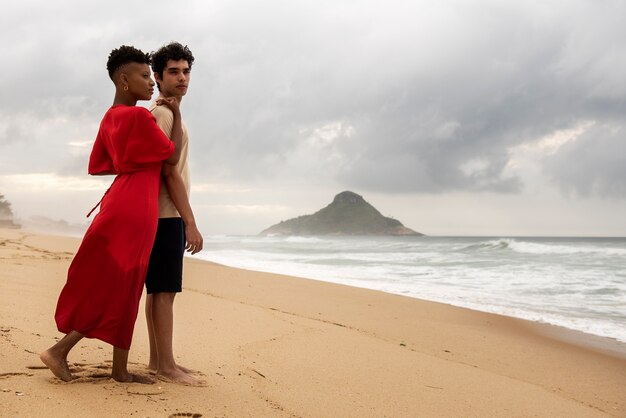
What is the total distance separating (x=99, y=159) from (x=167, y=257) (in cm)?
64

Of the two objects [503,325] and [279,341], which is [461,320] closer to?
[503,325]

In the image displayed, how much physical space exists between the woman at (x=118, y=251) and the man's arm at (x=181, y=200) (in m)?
0.10

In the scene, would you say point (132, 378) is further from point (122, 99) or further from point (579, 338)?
point (579, 338)

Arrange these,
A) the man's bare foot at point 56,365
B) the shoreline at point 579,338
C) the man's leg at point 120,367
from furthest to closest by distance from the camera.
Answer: the shoreline at point 579,338 → the man's leg at point 120,367 → the man's bare foot at point 56,365

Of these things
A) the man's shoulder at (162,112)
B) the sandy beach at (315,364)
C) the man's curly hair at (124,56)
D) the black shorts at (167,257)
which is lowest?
the sandy beach at (315,364)

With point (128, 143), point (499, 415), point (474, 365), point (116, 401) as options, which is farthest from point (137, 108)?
point (474, 365)

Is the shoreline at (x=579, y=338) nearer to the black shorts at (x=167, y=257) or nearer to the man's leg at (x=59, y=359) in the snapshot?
the black shorts at (x=167, y=257)

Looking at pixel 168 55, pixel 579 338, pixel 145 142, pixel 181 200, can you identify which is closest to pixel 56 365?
pixel 181 200

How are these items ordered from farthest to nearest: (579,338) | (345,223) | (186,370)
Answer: (345,223)
(579,338)
(186,370)

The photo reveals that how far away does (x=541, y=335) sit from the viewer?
20.3 feet

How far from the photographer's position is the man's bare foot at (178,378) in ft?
8.97

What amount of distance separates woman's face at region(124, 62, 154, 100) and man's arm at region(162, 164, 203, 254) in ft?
1.27

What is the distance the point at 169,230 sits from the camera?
2.71 meters

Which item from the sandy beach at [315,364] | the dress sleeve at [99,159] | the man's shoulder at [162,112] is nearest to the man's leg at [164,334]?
the sandy beach at [315,364]
